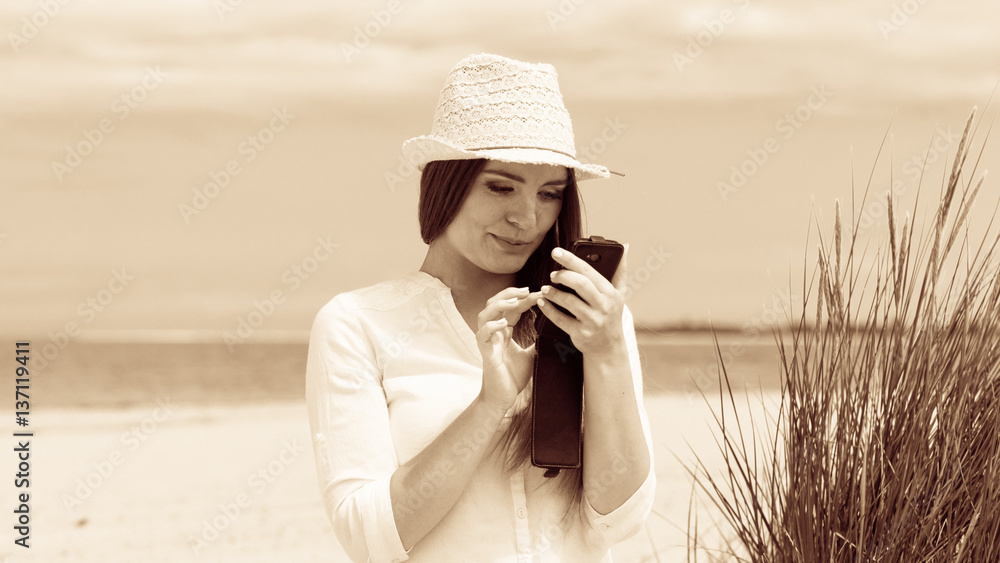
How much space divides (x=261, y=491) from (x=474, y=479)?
7.75m

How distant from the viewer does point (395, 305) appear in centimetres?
211

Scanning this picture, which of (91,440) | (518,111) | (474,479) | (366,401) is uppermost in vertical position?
(518,111)

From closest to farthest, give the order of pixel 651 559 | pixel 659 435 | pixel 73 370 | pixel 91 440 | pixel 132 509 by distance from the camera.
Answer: pixel 651 559 < pixel 132 509 < pixel 659 435 < pixel 91 440 < pixel 73 370

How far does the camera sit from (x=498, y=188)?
6.56 ft

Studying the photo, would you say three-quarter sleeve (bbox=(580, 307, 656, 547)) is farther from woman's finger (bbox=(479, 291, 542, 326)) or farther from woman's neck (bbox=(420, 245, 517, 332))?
woman's neck (bbox=(420, 245, 517, 332))

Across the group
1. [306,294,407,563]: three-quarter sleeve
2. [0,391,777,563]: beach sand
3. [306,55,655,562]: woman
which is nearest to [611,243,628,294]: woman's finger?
[306,55,655,562]: woman

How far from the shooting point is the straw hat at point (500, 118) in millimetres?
2014

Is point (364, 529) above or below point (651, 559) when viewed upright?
above

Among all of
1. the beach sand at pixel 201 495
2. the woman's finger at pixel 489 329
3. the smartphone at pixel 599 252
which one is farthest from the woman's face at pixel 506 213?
the beach sand at pixel 201 495

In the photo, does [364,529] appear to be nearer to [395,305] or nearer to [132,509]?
[395,305]

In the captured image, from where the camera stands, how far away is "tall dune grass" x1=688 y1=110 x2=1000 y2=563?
6.22ft

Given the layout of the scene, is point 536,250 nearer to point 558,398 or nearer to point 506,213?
point 506,213

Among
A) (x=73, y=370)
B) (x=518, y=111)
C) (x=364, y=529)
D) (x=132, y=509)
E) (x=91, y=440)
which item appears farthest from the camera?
(x=73, y=370)

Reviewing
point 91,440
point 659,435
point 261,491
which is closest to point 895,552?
point 261,491
